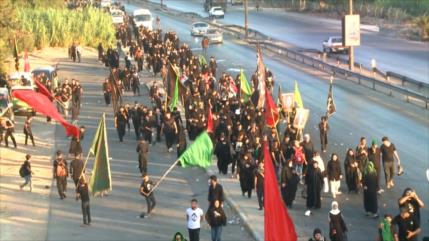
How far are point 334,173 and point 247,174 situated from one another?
1896mm

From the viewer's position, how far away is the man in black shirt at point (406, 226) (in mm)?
14430

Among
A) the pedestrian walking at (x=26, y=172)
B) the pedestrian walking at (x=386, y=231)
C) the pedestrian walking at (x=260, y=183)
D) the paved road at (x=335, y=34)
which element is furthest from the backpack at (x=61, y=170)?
the paved road at (x=335, y=34)

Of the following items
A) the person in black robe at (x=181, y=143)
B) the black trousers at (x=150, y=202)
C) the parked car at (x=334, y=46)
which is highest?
the black trousers at (x=150, y=202)

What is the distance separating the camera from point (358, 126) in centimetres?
2892

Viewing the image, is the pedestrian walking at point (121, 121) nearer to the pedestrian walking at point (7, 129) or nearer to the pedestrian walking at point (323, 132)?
the pedestrian walking at point (7, 129)

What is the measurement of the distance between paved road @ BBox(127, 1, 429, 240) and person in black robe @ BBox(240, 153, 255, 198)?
1129 mm

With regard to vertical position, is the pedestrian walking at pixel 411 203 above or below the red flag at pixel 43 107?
below

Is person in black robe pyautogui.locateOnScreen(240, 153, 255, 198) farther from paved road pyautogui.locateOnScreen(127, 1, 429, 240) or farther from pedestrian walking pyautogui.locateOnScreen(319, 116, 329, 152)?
pedestrian walking pyautogui.locateOnScreen(319, 116, 329, 152)

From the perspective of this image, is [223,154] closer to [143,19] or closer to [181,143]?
[181,143]

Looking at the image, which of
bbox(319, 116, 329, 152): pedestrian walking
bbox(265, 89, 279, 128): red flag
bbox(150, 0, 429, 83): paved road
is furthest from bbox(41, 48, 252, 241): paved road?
bbox(150, 0, 429, 83): paved road

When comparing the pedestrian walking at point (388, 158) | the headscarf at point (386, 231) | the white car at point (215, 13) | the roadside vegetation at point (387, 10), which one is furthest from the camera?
the white car at point (215, 13)

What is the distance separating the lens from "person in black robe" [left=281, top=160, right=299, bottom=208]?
18.7m

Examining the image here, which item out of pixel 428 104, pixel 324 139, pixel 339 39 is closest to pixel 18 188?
pixel 324 139

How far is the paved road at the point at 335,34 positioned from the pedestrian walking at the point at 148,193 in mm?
25562
